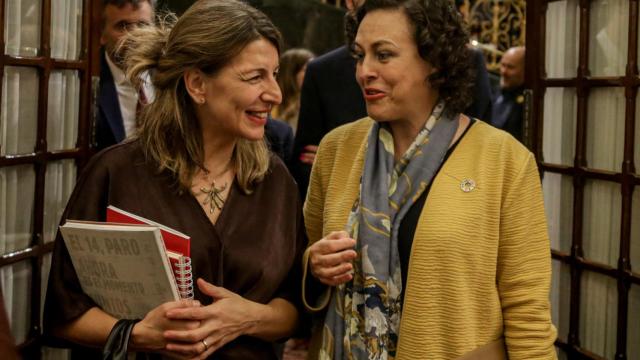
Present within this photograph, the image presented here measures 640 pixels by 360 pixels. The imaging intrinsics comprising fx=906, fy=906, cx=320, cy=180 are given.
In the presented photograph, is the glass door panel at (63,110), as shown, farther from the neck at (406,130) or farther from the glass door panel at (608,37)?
the glass door panel at (608,37)

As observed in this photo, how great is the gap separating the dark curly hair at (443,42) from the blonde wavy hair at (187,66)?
0.38 meters

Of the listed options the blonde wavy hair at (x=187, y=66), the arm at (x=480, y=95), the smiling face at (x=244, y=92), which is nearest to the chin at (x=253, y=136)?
the smiling face at (x=244, y=92)

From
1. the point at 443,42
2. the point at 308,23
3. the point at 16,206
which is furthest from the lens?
the point at 308,23

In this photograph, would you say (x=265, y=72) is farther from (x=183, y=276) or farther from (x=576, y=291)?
(x=576, y=291)

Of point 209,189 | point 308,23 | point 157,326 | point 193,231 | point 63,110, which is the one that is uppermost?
point 308,23

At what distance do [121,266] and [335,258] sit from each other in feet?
1.78

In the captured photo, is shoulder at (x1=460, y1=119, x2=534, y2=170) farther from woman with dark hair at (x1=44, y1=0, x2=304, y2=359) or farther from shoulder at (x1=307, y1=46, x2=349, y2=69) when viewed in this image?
shoulder at (x1=307, y1=46, x2=349, y2=69)

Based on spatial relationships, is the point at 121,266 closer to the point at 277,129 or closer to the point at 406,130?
the point at 406,130

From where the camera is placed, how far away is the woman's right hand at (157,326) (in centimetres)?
221

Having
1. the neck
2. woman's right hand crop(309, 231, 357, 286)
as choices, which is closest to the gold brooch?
the neck

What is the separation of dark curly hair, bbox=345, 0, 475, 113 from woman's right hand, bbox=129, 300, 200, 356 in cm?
93

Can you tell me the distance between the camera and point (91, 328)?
2309 millimetres

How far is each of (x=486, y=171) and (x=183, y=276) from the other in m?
0.86

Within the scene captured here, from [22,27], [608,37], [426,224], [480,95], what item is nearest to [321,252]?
[426,224]
